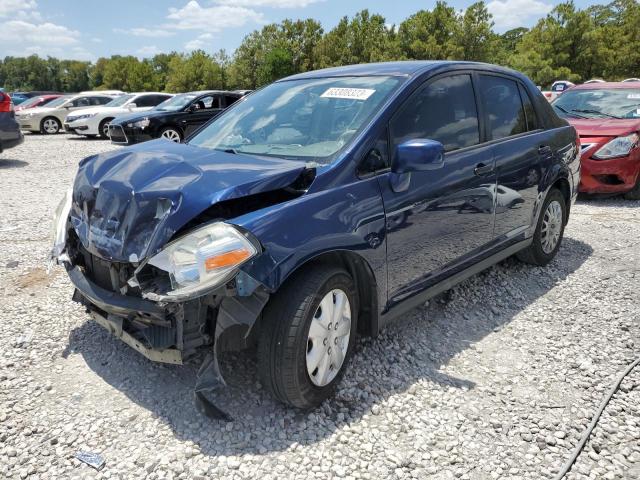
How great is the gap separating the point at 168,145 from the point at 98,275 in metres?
0.99

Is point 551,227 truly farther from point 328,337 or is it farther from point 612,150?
point 612,150

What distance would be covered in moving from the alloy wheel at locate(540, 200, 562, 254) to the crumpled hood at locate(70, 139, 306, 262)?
Answer: 111 inches

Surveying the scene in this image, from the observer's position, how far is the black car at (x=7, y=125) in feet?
33.3

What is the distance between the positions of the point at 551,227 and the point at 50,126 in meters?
19.1

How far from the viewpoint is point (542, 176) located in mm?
4285

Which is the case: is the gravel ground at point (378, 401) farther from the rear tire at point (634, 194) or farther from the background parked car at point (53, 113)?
the background parked car at point (53, 113)

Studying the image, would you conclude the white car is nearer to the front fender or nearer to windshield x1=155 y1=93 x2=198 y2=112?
windshield x1=155 y1=93 x2=198 y2=112

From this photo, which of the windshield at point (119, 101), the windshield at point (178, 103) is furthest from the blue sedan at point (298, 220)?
the windshield at point (119, 101)

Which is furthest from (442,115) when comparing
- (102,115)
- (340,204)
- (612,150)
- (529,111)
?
(102,115)

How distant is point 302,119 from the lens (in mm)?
3229

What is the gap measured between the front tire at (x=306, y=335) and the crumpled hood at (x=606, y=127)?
19.5 feet

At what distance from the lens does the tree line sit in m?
35.3

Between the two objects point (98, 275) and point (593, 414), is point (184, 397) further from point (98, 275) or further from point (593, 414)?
point (593, 414)

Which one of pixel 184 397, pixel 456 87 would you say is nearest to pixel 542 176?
pixel 456 87
